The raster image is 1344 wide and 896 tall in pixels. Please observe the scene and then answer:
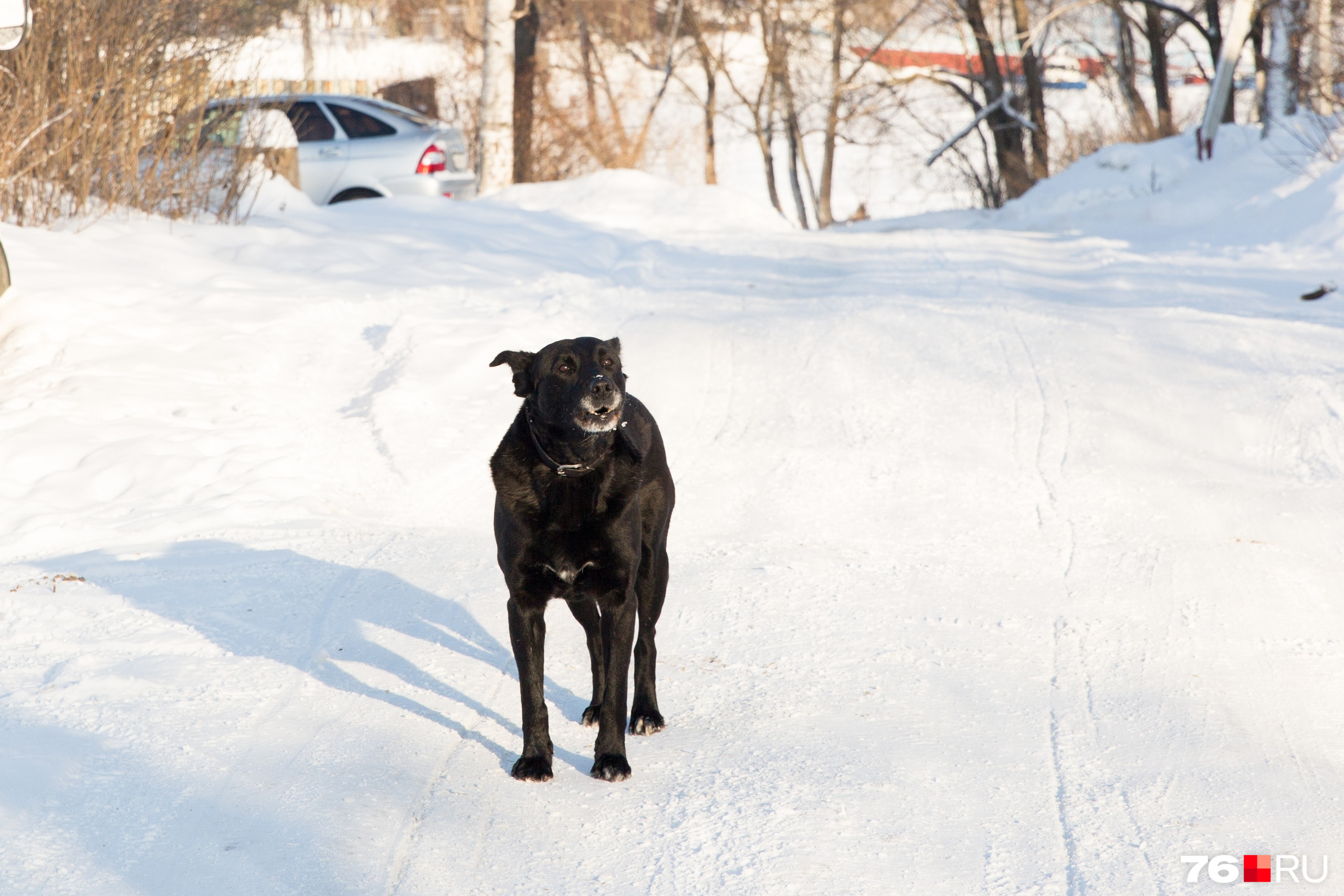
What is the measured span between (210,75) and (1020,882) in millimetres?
10184

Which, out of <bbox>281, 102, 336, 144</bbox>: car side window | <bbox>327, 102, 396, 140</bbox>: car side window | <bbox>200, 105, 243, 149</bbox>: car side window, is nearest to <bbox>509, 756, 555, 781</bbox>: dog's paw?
<bbox>200, 105, 243, 149</bbox>: car side window

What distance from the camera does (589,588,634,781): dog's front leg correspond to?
3537 mm

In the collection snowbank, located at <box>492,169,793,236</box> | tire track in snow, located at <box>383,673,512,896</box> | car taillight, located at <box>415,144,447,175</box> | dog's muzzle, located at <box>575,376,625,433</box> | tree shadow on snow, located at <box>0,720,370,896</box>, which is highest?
car taillight, located at <box>415,144,447,175</box>

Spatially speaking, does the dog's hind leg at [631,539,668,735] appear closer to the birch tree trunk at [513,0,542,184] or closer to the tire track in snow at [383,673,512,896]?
the tire track in snow at [383,673,512,896]

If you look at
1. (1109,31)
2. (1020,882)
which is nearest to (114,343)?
(1020,882)

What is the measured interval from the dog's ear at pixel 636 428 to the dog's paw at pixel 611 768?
895mm

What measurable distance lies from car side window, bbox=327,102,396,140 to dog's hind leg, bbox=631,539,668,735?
1225 cm

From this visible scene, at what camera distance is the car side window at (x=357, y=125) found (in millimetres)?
14883

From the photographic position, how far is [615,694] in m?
3.54

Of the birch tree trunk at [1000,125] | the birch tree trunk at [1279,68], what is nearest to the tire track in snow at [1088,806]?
the birch tree trunk at [1279,68]

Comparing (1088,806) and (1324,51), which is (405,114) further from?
(1088,806)

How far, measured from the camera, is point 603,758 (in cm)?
355

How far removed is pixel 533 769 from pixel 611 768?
0.23 metres

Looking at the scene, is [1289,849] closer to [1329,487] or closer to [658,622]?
[658,622]
